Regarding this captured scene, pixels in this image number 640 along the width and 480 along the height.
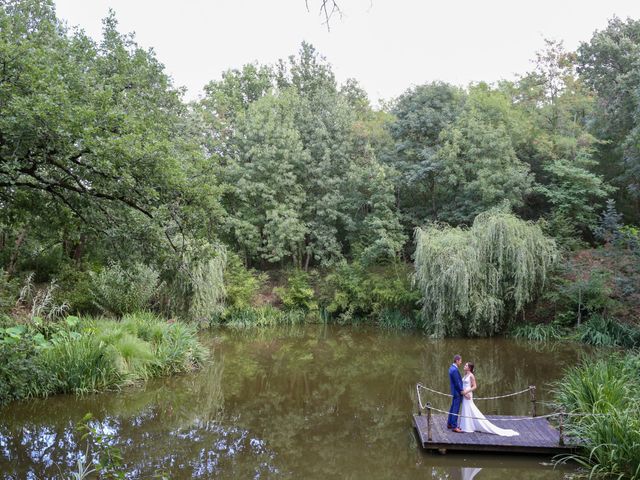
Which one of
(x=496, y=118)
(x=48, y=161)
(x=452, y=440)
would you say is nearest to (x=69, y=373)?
(x=48, y=161)

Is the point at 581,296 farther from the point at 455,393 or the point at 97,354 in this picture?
the point at 97,354

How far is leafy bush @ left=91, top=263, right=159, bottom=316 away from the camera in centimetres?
1400

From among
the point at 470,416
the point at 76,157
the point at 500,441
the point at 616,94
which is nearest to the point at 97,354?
the point at 76,157

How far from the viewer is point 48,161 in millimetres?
6090

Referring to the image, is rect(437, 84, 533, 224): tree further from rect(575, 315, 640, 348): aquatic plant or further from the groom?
the groom

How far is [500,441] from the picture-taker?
7129 mm

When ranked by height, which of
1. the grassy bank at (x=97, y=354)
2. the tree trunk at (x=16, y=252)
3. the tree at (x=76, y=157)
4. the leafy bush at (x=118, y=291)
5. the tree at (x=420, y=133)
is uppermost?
the tree at (x=420, y=133)

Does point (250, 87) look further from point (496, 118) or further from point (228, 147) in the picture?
point (496, 118)

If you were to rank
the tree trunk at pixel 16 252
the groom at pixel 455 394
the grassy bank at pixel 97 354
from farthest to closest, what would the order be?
the tree trunk at pixel 16 252 < the grassy bank at pixel 97 354 < the groom at pixel 455 394

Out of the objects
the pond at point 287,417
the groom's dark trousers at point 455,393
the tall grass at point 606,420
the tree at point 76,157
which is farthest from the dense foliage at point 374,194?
the tall grass at point 606,420

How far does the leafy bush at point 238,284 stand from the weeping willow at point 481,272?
7.05m

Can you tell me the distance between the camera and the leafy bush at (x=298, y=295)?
20.1 metres

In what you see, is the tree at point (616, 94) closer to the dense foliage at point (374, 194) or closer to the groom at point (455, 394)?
the dense foliage at point (374, 194)


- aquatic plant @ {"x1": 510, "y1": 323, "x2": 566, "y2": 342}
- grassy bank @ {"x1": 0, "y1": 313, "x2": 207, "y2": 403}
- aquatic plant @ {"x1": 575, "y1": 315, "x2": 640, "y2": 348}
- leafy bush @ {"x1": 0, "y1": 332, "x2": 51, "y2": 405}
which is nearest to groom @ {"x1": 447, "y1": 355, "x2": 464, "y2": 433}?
leafy bush @ {"x1": 0, "y1": 332, "x2": 51, "y2": 405}
